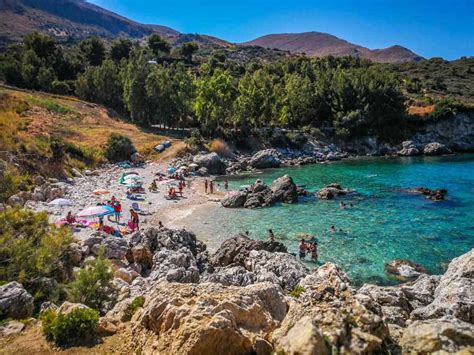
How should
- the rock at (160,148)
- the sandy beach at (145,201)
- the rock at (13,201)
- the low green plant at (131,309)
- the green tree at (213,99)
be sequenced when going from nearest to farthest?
the low green plant at (131,309), the rock at (13,201), the sandy beach at (145,201), the rock at (160,148), the green tree at (213,99)

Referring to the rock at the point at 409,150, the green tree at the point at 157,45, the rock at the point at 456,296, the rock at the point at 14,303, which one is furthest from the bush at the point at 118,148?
the green tree at the point at 157,45

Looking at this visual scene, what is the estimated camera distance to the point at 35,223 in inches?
763

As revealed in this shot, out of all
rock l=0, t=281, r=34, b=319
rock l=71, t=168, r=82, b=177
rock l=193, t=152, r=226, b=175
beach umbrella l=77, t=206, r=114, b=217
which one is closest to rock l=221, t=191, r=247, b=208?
beach umbrella l=77, t=206, r=114, b=217

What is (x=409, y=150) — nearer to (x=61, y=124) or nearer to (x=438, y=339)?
(x=61, y=124)

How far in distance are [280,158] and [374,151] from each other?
90.3ft

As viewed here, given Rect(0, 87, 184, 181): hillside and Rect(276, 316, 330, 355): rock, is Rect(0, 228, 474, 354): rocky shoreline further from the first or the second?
Rect(0, 87, 184, 181): hillside

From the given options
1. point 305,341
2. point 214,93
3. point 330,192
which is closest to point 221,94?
point 214,93

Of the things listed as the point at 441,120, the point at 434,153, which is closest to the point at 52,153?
the point at 434,153

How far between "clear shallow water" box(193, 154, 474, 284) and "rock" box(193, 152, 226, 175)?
5.65 metres

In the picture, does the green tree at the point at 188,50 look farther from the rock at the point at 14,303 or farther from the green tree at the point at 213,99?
the rock at the point at 14,303

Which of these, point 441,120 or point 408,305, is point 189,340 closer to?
point 408,305

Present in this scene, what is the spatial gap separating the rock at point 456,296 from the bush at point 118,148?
186 ft

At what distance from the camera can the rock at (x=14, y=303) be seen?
13.6 m

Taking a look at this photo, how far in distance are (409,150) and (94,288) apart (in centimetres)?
8463
